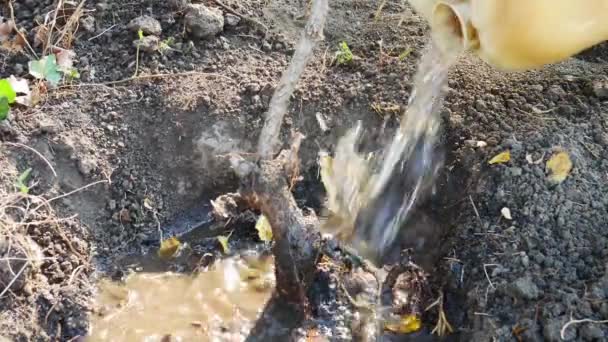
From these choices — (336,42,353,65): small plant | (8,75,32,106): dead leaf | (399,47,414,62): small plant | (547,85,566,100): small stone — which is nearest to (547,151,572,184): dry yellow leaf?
(547,85,566,100): small stone

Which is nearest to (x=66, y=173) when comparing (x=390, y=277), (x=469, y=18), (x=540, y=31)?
(x=390, y=277)

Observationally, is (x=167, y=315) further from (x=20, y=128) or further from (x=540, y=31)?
(x=540, y=31)

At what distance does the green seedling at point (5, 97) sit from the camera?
7.90ft

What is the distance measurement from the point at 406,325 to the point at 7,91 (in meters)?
1.45

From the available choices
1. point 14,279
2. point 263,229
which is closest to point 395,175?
point 263,229

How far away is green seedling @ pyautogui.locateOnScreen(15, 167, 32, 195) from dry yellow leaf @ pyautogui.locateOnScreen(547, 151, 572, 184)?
1.60 metres

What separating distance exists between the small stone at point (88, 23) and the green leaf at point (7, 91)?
37 centimetres

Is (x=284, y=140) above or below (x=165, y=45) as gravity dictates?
below

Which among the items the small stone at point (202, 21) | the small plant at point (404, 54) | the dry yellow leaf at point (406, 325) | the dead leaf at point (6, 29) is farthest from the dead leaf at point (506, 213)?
the dead leaf at point (6, 29)

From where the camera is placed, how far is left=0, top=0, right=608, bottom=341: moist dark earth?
221 centimetres

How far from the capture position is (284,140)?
2.60 m

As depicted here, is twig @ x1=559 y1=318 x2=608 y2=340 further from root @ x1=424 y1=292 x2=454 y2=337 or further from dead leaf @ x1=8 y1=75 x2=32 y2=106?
dead leaf @ x1=8 y1=75 x2=32 y2=106

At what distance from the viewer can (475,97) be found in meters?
2.61

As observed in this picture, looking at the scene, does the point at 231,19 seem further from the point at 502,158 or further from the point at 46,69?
the point at 502,158
